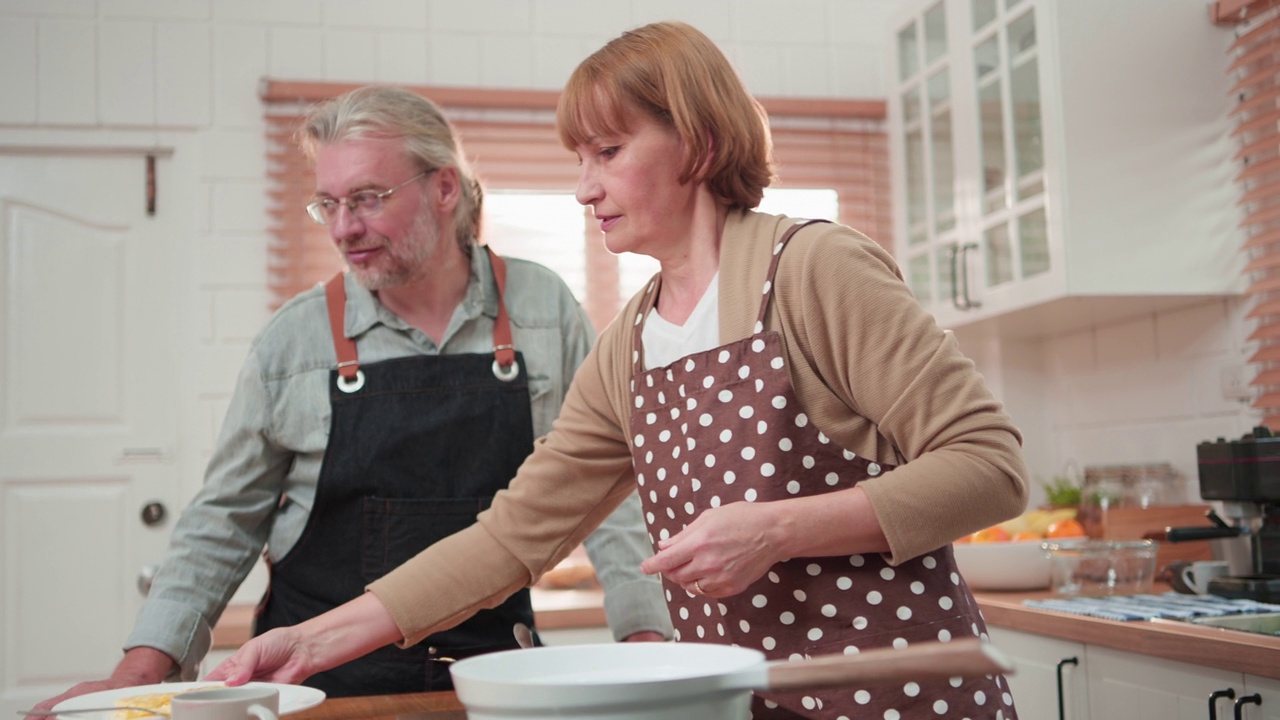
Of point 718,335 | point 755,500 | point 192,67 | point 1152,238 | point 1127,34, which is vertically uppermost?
point 192,67

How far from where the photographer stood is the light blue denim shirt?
1596 mm

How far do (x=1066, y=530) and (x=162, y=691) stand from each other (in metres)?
2.03

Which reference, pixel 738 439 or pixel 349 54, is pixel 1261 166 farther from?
pixel 349 54

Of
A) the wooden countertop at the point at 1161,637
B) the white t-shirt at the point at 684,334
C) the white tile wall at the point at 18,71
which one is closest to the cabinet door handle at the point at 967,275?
the wooden countertop at the point at 1161,637

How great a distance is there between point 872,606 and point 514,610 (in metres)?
0.76

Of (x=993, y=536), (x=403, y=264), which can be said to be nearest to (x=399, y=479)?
(x=403, y=264)

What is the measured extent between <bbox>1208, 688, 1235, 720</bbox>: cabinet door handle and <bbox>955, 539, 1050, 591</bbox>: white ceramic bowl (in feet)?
2.32

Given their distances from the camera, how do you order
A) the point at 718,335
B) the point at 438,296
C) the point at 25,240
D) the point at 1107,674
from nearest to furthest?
the point at 718,335
the point at 438,296
the point at 1107,674
the point at 25,240

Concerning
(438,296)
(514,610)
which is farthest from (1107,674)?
(438,296)

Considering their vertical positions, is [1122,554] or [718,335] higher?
[718,335]

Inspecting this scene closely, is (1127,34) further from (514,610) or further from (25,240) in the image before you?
(25,240)

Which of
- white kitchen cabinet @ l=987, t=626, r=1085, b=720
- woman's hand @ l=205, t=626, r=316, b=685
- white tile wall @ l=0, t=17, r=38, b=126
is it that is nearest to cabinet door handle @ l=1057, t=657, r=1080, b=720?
white kitchen cabinet @ l=987, t=626, r=1085, b=720

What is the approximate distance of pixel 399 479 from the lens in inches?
64.7

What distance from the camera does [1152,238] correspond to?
262cm
